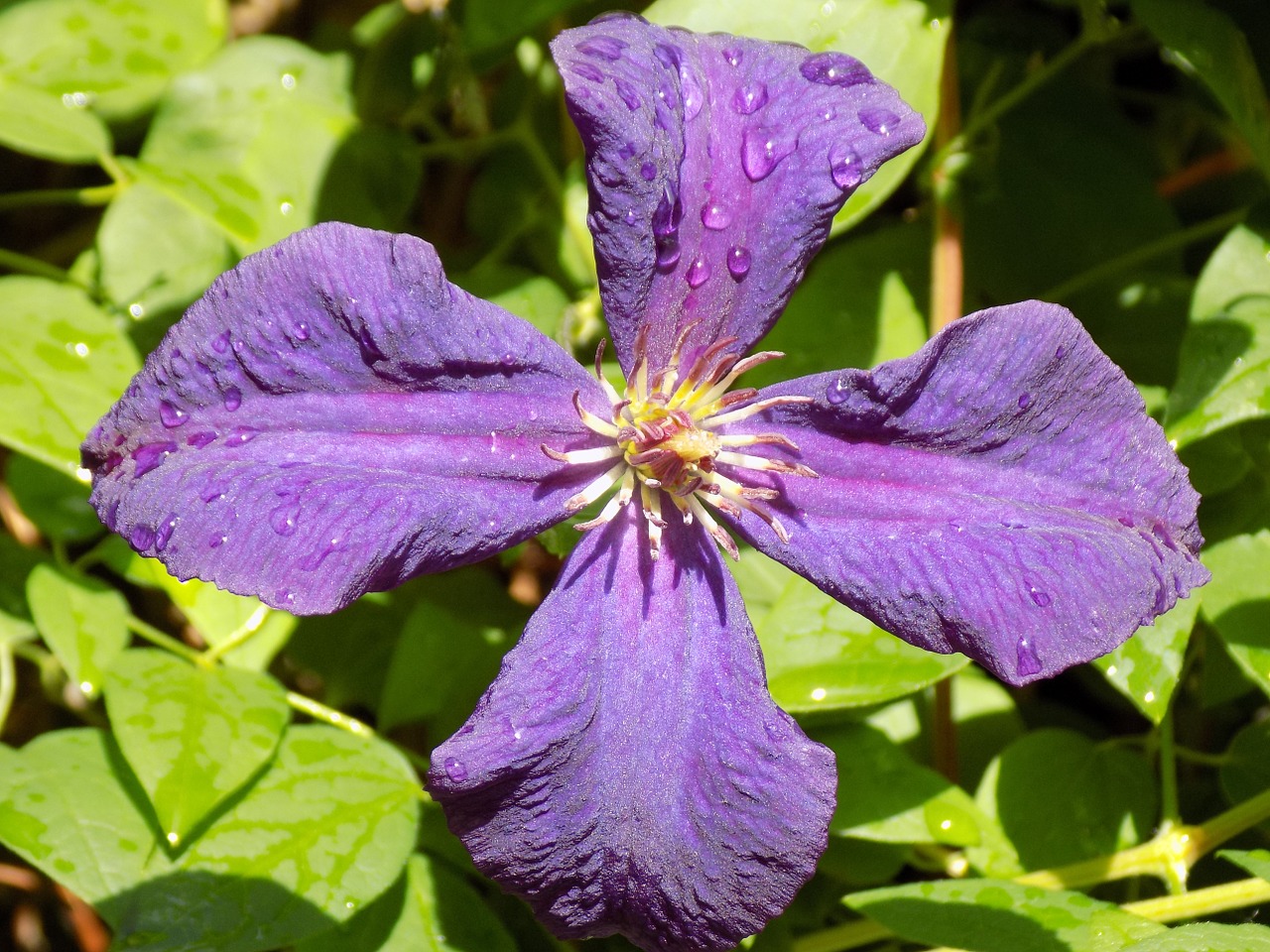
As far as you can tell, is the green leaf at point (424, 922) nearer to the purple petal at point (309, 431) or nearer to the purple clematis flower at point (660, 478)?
the purple clematis flower at point (660, 478)

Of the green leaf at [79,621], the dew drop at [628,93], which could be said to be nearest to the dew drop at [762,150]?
the dew drop at [628,93]

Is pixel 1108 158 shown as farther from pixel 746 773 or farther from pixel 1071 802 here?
pixel 746 773

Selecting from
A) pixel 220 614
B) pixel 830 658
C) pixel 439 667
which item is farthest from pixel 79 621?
pixel 830 658

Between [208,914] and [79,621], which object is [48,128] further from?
[208,914]

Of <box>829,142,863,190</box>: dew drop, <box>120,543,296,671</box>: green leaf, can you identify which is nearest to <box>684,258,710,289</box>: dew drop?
<box>829,142,863,190</box>: dew drop

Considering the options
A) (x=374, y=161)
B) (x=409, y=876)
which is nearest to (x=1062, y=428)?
(x=409, y=876)

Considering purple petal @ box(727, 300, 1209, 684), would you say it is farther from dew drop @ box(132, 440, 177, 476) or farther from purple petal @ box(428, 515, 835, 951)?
dew drop @ box(132, 440, 177, 476)
